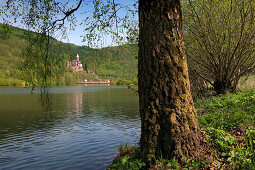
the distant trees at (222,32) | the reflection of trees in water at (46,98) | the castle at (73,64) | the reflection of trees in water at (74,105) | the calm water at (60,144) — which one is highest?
the distant trees at (222,32)

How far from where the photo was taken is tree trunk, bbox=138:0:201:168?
446cm

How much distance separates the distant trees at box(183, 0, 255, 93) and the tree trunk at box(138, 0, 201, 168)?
7484mm

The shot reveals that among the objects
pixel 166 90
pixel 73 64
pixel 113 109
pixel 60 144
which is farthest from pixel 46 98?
pixel 113 109

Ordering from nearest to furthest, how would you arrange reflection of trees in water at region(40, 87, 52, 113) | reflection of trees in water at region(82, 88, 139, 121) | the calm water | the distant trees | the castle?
reflection of trees in water at region(40, 87, 52, 113), the castle, the calm water, the distant trees, reflection of trees in water at region(82, 88, 139, 121)

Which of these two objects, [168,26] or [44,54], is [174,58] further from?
[44,54]

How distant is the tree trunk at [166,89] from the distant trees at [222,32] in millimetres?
7484

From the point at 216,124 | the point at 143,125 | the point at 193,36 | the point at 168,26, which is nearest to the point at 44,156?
the point at 143,125

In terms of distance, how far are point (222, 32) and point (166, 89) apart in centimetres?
984


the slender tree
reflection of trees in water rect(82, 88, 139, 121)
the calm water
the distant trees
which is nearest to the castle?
the calm water

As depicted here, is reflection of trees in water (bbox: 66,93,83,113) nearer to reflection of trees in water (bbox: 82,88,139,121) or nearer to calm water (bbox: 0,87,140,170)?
reflection of trees in water (bbox: 82,88,139,121)

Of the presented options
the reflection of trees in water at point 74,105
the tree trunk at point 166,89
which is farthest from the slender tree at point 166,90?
the reflection of trees in water at point 74,105

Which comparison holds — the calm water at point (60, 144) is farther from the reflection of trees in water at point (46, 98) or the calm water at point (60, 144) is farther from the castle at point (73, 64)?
the reflection of trees in water at point (46, 98)

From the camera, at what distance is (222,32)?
12.3 meters

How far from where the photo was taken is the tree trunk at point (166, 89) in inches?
175
